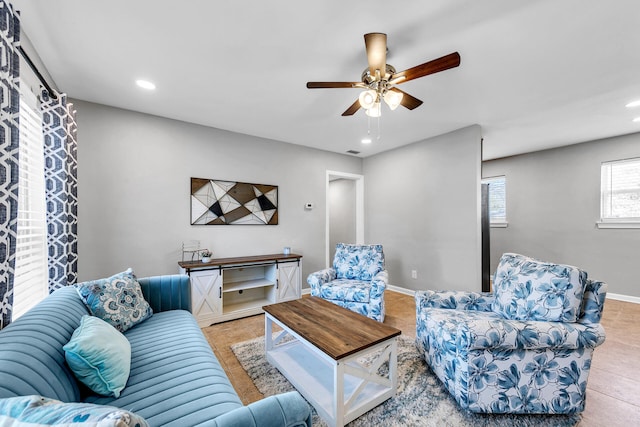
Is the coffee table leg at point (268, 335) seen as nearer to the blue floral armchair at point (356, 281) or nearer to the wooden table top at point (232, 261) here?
the blue floral armchair at point (356, 281)

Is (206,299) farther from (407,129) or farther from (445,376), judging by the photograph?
(407,129)

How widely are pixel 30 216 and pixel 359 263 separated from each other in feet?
10.7

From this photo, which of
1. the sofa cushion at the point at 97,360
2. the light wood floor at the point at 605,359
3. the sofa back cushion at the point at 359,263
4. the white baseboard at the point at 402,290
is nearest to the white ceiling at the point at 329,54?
the sofa back cushion at the point at 359,263

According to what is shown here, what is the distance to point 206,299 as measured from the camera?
3121mm

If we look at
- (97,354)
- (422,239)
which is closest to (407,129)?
(422,239)

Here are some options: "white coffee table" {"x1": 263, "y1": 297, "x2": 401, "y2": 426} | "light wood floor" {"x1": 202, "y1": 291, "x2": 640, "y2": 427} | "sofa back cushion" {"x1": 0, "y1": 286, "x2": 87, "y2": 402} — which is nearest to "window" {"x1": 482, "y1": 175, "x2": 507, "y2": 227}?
"light wood floor" {"x1": 202, "y1": 291, "x2": 640, "y2": 427}

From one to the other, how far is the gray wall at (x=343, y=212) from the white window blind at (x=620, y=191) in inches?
155

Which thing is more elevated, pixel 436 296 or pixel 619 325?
pixel 436 296

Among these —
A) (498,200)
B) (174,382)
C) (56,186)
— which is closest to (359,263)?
(174,382)

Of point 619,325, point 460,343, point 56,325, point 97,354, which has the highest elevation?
point 56,325

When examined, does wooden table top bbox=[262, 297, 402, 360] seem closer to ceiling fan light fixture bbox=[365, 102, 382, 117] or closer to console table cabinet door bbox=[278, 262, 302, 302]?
console table cabinet door bbox=[278, 262, 302, 302]

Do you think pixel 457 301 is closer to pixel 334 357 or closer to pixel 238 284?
pixel 334 357

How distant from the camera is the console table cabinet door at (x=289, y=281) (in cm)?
369

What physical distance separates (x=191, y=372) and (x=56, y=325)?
0.67m
